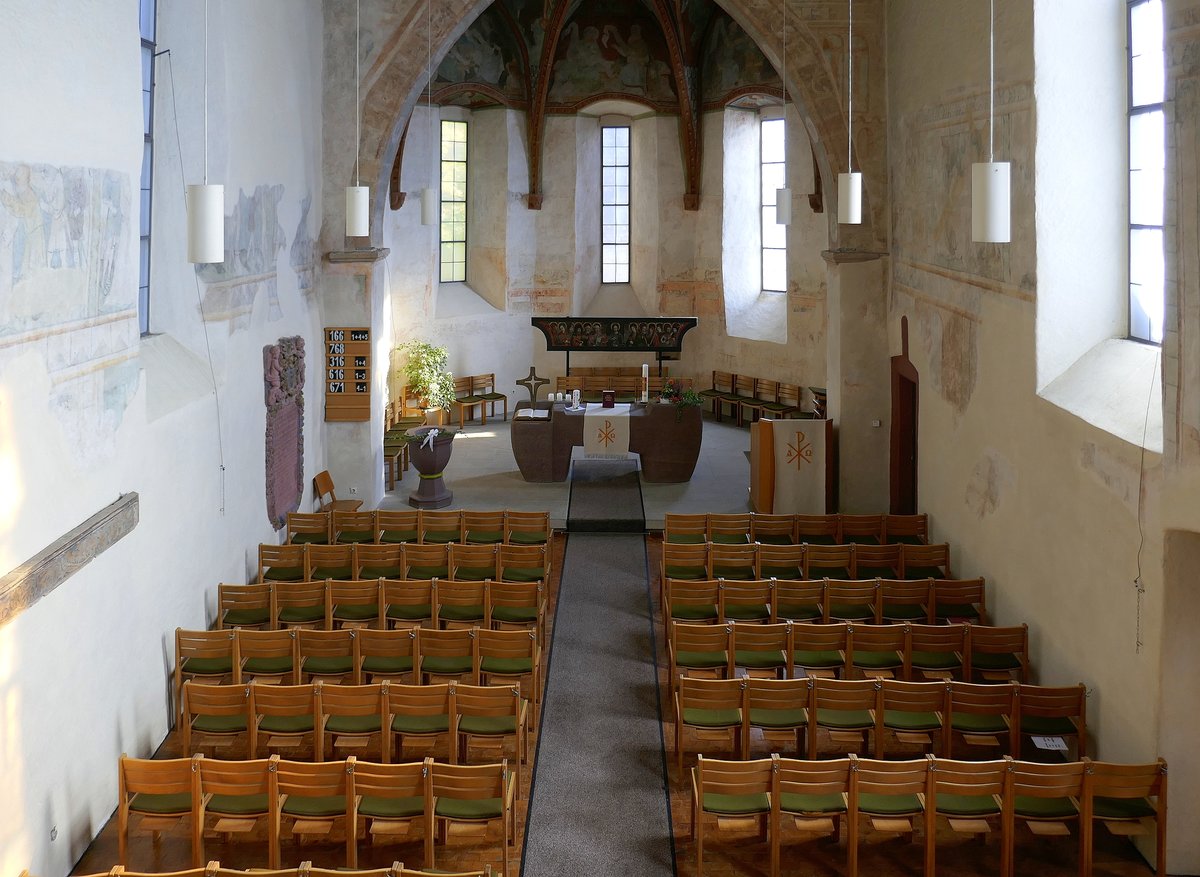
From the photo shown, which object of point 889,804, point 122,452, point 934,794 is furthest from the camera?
point 122,452

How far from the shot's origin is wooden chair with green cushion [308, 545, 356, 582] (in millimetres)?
12328

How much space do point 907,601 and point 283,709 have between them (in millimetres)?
5707

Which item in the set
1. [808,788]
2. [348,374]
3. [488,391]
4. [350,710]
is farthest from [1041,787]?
[488,391]

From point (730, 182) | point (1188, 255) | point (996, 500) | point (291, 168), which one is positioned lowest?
point (996, 500)

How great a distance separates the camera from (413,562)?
1253 centimetres

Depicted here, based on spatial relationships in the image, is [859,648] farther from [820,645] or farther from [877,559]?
[877,559]

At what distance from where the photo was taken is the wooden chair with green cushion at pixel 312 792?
7.32m

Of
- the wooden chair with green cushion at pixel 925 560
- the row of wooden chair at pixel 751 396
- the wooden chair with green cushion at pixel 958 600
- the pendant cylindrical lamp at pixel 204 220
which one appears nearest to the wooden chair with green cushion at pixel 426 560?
the pendant cylindrical lamp at pixel 204 220

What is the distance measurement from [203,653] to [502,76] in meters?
16.0

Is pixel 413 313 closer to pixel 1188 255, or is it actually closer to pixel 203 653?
pixel 203 653

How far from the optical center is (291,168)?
48.1 feet

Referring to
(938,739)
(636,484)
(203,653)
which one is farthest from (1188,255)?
(636,484)

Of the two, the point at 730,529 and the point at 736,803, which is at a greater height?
the point at 730,529

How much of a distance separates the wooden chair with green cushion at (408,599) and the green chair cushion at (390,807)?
141 inches
